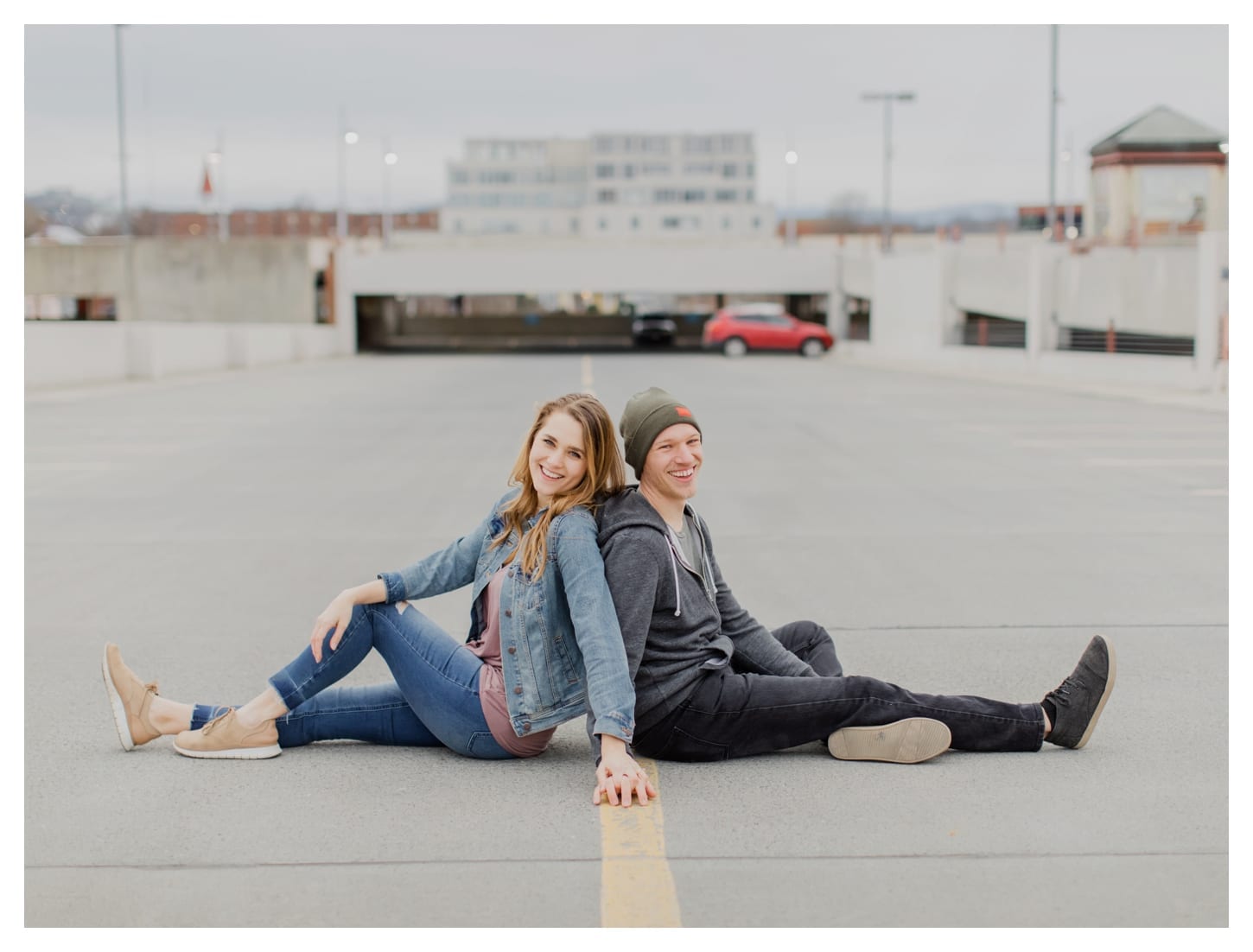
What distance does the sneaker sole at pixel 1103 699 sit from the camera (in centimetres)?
484

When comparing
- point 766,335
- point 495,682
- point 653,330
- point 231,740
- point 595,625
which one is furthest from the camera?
point 653,330

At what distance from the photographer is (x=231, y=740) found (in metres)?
4.86

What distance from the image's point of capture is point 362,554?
934 cm

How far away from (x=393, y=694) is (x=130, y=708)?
2.92 feet

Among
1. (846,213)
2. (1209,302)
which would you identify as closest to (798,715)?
(1209,302)

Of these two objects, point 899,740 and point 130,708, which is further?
point 130,708

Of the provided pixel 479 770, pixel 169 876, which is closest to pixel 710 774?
pixel 479 770

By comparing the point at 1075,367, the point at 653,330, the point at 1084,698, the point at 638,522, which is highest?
the point at 653,330

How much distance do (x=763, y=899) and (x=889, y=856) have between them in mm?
473

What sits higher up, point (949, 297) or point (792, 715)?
point (949, 297)

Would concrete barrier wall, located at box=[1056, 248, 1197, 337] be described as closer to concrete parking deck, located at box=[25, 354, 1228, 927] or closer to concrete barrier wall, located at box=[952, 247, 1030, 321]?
concrete barrier wall, located at box=[952, 247, 1030, 321]

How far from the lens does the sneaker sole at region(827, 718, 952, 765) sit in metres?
4.73

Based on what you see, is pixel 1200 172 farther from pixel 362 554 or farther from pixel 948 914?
pixel 948 914

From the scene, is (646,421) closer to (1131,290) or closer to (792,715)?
(792,715)
